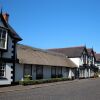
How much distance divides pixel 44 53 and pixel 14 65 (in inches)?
517

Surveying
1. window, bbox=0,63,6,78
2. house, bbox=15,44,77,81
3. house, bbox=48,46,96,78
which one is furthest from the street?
house, bbox=48,46,96,78

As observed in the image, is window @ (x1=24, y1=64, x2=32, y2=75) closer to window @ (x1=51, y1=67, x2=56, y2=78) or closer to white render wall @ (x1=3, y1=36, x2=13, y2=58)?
white render wall @ (x1=3, y1=36, x2=13, y2=58)

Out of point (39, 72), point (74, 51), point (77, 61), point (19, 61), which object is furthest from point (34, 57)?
point (74, 51)

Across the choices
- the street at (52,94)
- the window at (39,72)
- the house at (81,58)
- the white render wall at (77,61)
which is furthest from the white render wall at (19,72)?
the house at (81,58)

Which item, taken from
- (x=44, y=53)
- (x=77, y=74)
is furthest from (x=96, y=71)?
(x=44, y=53)

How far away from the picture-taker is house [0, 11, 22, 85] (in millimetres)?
27875

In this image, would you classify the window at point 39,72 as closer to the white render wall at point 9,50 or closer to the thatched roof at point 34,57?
the thatched roof at point 34,57

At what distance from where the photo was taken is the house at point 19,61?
2820 centimetres

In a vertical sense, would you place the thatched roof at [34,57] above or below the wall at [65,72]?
above

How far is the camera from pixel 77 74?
179 feet

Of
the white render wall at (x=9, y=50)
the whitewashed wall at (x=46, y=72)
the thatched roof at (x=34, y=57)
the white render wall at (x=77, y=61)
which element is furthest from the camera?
the white render wall at (x=77, y=61)

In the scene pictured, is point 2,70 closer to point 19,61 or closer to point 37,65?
point 19,61

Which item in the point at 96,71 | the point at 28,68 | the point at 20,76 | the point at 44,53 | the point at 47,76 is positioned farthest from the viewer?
the point at 96,71

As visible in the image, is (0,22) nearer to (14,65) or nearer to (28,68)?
(14,65)
